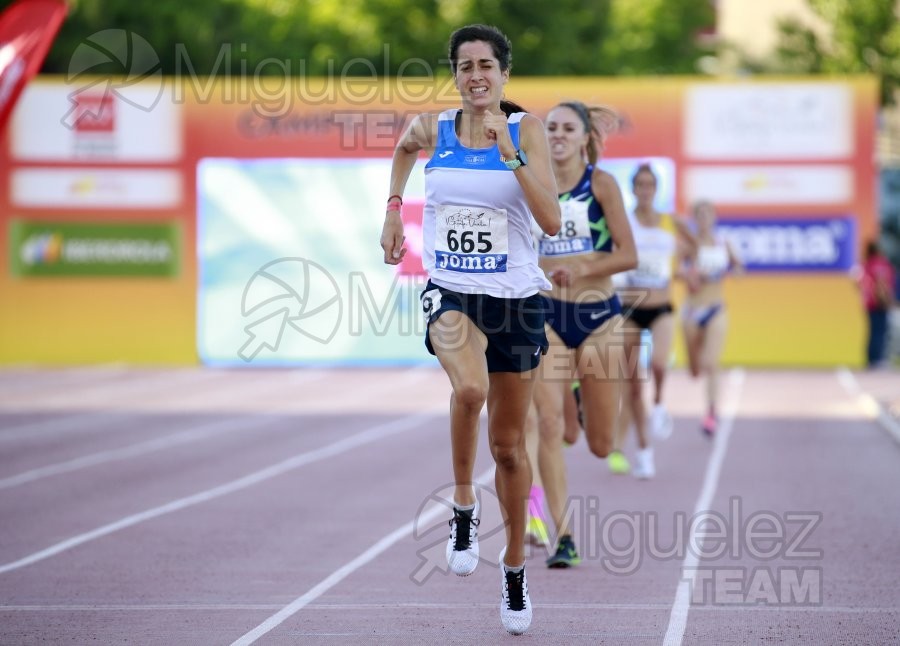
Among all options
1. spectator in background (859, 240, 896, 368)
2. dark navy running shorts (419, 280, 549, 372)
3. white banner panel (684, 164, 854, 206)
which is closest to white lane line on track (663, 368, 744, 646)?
dark navy running shorts (419, 280, 549, 372)

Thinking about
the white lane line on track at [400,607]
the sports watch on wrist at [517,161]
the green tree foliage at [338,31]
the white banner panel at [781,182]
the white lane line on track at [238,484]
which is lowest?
the white lane line on track at [400,607]

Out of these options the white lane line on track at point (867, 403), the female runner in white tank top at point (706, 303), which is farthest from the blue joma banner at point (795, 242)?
the female runner in white tank top at point (706, 303)

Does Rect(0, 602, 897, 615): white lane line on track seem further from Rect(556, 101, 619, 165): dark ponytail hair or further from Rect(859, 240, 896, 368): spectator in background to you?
Rect(859, 240, 896, 368): spectator in background

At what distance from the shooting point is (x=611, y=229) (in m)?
9.22

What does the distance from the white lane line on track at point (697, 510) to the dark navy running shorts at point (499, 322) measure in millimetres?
1267

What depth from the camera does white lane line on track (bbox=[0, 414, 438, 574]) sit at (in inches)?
376

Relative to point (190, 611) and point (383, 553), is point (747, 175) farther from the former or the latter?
point (190, 611)

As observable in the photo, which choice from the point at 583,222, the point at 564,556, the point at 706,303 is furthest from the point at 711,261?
the point at 564,556

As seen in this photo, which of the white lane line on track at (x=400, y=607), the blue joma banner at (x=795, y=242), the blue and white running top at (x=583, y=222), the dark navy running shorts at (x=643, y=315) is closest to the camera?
the white lane line on track at (x=400, y=607)

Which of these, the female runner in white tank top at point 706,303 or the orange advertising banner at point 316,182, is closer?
the female runner in white tank top at point 706,303

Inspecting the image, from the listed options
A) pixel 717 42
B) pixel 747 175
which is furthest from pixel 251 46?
pixel 747 175

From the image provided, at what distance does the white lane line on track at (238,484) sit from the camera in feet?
31.3

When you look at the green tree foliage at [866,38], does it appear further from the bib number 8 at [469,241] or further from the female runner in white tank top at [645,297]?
the bib number 8 at [469,241]

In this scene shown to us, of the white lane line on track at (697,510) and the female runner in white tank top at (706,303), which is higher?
the female runner in white tank top at (706,303)
